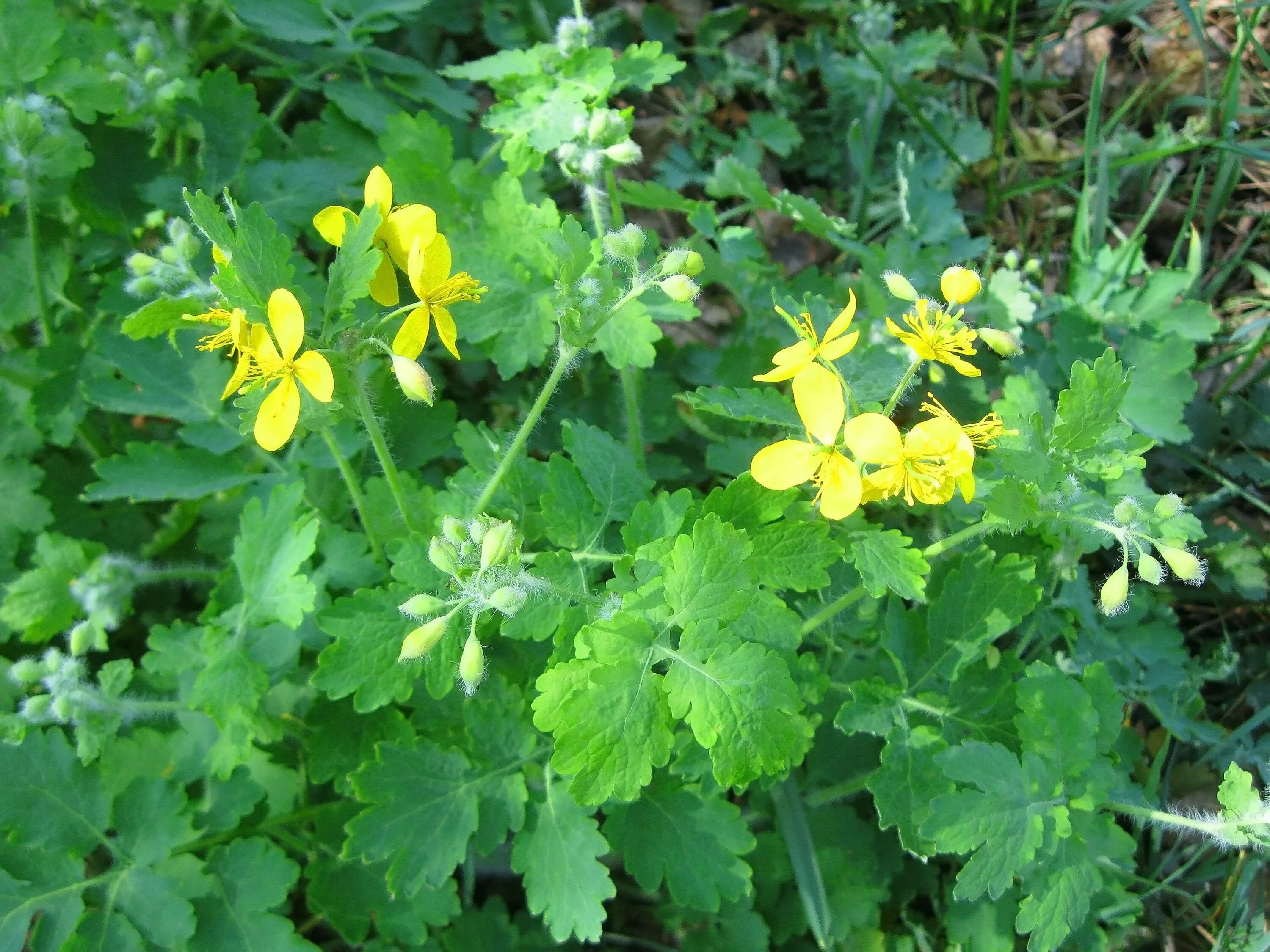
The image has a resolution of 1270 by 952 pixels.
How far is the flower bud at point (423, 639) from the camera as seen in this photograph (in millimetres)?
1553

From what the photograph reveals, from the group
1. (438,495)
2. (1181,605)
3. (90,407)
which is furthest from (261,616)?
(1181,605)

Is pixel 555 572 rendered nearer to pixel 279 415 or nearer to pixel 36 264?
pixel 279 415

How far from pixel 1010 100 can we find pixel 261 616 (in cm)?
354

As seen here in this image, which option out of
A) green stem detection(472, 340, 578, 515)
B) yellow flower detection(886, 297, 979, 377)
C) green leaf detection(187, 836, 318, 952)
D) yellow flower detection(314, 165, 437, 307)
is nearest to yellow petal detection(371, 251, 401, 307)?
yellow flower detection(314, 165, 437, 307)

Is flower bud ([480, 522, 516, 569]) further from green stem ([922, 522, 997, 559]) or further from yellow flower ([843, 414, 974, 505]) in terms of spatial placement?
green stem ([922, 522, 997, 559])

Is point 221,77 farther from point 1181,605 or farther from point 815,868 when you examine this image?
point 1181,605

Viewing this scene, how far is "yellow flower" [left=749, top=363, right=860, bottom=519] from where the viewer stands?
1615 millimetres

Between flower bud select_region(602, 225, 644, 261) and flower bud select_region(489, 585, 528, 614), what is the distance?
2.31 ft

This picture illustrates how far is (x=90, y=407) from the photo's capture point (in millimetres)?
2832

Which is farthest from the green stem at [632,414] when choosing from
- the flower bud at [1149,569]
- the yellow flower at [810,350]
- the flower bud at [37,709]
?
the flower bud at [37,709]

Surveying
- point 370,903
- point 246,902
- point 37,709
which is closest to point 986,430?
point 370,903

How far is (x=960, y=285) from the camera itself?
166cm

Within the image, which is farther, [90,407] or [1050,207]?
[1050,207]

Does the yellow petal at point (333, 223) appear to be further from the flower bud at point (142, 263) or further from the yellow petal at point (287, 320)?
the flower bud at point (142, 263)
